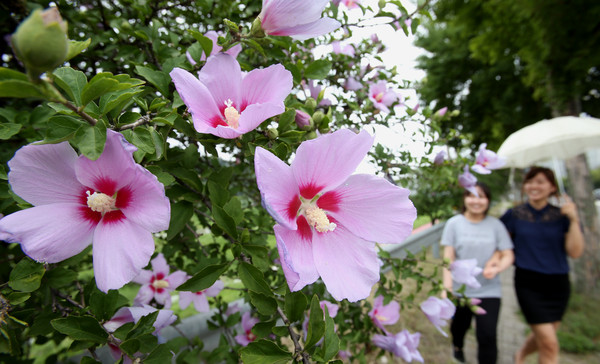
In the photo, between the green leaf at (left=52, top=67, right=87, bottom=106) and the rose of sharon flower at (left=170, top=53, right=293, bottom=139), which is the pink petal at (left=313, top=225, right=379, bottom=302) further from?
the green leaf at (left=52, top=67, right=87, bottom=106)

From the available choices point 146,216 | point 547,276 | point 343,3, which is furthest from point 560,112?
point 146,216

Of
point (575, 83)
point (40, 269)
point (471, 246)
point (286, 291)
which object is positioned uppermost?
point (575, 83)

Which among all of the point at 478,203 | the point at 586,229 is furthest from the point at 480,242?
the point at 586,229

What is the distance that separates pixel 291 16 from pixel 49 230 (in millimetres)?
584

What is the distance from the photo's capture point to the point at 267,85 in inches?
26.6

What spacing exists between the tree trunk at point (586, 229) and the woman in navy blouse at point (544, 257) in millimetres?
2885

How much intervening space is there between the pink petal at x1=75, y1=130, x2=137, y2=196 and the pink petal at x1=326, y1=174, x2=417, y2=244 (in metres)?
0.38

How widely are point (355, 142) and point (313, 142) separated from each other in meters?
0.08

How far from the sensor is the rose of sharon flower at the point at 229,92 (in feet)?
1.90

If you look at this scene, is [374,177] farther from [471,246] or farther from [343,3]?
[471,246]

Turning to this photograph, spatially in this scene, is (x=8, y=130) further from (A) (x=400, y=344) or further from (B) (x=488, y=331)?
(B) (x=488, y=331)

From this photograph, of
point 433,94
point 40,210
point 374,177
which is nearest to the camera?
point 40,210

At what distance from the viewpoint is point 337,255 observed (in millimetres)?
649

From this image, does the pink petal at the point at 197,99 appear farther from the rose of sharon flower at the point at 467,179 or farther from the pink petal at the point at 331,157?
→ the rose of sharon flower at the point at 467,179
